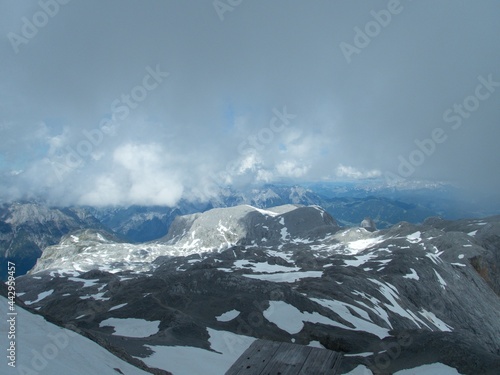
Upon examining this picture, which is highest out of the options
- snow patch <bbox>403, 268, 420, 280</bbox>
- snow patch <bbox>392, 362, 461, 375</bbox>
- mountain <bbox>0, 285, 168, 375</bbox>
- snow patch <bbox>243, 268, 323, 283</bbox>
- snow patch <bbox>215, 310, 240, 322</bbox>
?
mountain <bbox>0, 285, 168, 375</bbox>

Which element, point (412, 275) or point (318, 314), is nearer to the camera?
point (318, 314)

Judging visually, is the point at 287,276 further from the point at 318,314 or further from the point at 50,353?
the point at 50,353

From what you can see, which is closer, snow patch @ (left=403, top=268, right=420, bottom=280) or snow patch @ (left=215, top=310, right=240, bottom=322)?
snow patch @ (left=215, top=310, right=240, bottom=322)

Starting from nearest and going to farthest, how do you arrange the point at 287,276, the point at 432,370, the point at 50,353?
the point at 50,353 < the point at 432,370 < the point at 287,276

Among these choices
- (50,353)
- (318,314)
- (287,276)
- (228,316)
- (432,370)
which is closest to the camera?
(50,353)

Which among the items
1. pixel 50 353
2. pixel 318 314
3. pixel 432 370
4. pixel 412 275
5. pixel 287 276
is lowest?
pixel 412 275

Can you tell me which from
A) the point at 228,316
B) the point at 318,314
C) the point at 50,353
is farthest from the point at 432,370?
the point at 228,316

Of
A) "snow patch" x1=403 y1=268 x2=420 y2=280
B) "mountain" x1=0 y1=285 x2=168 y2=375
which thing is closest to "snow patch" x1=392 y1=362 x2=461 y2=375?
"mountain" x1=0 y1=285 x2=168 y2=375

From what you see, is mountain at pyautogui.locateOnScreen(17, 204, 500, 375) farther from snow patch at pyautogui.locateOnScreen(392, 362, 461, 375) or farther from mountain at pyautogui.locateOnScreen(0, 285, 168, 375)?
mountain at pyautogui.locateOnScreen(0, 285, 168, 375)

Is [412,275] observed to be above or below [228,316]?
below

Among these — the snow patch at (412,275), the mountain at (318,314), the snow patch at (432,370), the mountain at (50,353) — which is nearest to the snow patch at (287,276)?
the mountain at (318,314)

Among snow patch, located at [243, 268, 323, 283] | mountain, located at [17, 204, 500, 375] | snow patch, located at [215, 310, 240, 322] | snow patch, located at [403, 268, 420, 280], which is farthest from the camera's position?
snow patch, located at [403, 268, 420, 280]

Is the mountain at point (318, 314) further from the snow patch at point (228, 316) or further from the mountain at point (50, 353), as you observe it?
the mountain at point (50, 353)
